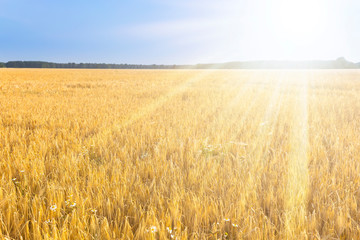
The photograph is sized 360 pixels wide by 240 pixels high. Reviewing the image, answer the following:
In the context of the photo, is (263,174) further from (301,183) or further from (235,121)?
(235,121)

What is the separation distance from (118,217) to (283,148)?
2804 mm

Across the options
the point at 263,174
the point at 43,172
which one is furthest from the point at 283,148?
the point at 43,172

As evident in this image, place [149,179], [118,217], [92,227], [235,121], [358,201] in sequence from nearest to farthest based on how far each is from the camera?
[92,227] → [118,217] → [358,201] → [149,179] → [235,121]

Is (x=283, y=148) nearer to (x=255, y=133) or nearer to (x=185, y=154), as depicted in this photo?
(x=255, y=133)

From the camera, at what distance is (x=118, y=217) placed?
1664 millimetres

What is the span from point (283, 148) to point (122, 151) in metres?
2.44

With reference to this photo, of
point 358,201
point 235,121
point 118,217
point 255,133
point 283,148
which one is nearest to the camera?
point 118,217

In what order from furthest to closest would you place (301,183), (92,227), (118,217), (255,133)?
(255,133)
(301,183)
(118,217)
(92,227)

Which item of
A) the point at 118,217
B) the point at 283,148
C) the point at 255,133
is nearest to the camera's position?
the point at 118,217

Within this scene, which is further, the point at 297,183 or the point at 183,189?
the point at 297,183

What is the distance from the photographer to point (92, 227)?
1.56m

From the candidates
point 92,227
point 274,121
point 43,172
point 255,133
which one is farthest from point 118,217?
point 274,121

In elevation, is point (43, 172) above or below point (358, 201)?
above

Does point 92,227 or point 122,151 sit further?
point 122,151
